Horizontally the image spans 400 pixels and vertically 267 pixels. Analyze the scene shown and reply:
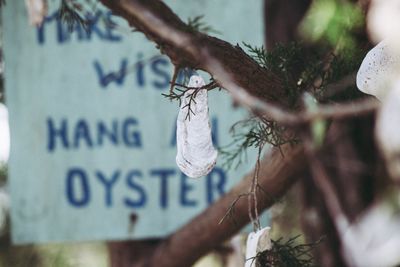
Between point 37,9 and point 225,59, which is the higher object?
point 37,9

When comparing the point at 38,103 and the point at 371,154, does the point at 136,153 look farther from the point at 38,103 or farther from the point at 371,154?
the point at 371,154

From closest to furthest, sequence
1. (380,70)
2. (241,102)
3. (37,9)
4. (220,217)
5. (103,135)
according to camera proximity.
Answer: (241,102), (380,70), (37,9), (220,217), (103,135)

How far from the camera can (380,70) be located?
1106 millimetres

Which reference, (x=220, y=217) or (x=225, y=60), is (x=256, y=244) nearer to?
(x=225, y=60)

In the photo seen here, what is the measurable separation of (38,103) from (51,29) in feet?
0.54

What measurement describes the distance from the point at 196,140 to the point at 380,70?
0.70ft

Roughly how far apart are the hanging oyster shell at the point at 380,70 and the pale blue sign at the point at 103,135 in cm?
103

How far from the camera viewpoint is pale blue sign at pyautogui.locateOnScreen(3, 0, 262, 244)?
216 centimetres

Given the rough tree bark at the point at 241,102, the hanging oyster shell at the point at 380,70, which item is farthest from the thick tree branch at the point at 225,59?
the hanging oyster shell at the point at 380,70

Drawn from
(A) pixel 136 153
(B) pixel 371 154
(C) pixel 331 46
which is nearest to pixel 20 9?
(A) pixel 136 153

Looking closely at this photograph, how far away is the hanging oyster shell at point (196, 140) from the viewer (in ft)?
3.73

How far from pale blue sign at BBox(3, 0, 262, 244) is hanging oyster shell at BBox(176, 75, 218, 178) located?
975 mm

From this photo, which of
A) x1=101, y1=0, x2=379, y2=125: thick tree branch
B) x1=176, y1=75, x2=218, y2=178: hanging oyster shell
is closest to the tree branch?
x1=101, y1=0, x2=379, y2=125: thick tree branch

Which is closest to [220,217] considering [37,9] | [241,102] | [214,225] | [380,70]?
[214,225]
